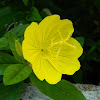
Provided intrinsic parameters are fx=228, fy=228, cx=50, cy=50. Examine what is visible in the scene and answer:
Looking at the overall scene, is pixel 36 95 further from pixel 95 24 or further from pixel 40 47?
pixel 95 24

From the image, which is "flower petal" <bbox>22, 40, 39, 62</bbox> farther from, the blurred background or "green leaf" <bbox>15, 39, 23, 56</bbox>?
the blurred background

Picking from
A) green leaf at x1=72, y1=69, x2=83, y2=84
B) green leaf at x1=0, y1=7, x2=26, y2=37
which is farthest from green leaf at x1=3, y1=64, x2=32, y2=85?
green leaf at x1=72, y1=69, x2=83, y2=84

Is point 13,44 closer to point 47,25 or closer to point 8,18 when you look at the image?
point 47,25

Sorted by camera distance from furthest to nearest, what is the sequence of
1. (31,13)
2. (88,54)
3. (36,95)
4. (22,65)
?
1. (88,54)
2. (31,13)
3. (36,95)
4. (22,65)

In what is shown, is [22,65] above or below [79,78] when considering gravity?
above

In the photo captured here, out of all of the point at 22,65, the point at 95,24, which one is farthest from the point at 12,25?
the point at 95,24

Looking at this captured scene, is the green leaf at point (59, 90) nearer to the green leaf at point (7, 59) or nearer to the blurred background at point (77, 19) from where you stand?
the green leaf at point (7, 59)

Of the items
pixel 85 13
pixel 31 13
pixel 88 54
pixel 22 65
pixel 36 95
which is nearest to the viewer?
pixel 22 65
